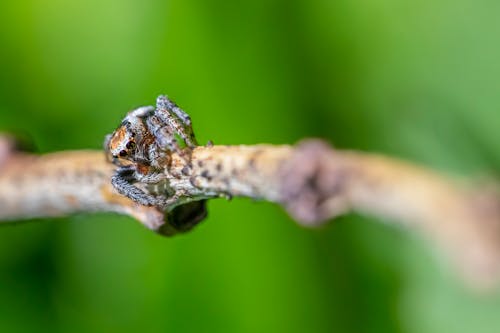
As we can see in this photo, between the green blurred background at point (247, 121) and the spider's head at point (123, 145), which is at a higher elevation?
the green blurred background at point (247, 121)

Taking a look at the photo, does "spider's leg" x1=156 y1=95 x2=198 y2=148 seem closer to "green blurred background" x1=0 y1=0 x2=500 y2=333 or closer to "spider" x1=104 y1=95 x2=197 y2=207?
"spider" x1=104 y1=95 x2=197 y2=207

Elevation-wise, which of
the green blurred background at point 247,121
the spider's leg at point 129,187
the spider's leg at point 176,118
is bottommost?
the spider's leg at point 129,187

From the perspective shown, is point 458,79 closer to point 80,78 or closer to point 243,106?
point 243,106

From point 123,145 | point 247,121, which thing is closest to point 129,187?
point 123,145

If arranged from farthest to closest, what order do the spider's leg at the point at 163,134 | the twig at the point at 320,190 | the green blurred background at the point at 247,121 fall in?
the green blurred background at the point at 247,121, the spider's leg at the point at 163,134, the twig at the point at 320,190

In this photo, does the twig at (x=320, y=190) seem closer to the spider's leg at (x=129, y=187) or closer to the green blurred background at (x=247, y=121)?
the spider's leg at (x=129, y=187)

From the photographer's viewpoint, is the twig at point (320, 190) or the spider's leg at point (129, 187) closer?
the twig at point (320, 190)

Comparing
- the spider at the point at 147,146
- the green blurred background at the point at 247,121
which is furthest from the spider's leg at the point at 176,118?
the green blurred background at the point at 247,121
